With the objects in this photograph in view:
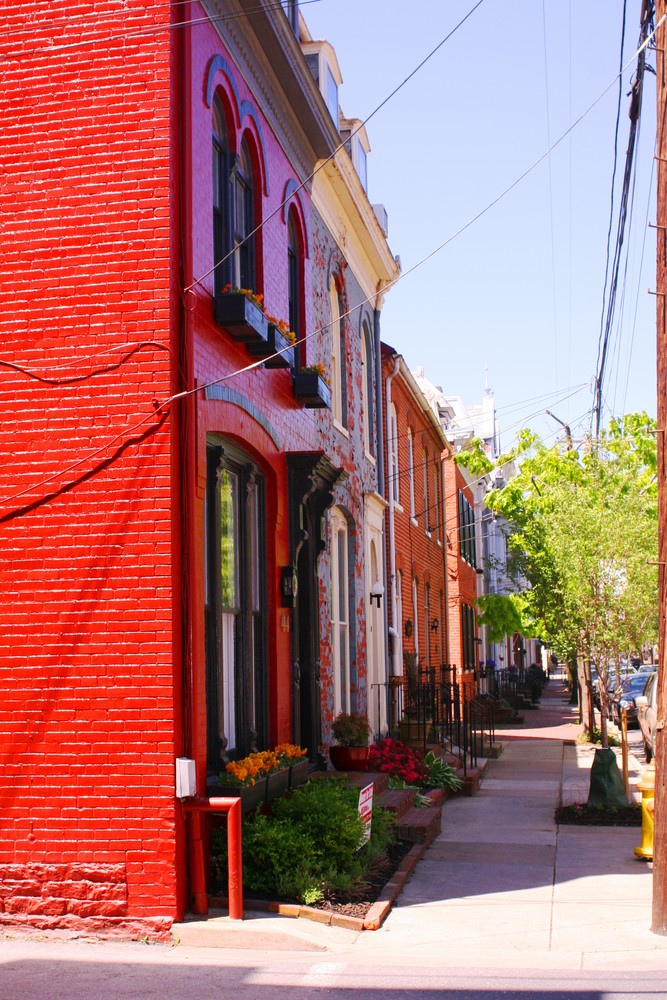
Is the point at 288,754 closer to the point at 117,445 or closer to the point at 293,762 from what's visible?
the point at 293,762

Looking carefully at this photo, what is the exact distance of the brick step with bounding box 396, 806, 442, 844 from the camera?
11586 mm

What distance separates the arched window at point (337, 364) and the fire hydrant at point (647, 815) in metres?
6.55

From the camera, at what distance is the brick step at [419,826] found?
11586 millimetres

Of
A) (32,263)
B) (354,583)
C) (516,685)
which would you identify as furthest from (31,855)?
(516,685)

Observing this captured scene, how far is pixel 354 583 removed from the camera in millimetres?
16141

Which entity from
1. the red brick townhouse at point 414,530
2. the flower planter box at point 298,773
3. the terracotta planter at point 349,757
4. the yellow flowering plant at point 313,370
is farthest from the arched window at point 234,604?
the red brick townhouse at point 414,530

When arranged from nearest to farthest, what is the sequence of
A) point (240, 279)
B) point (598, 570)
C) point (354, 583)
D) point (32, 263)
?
point (32, 263) → point (240, 279) → point (354, 583) → point (598, 570)

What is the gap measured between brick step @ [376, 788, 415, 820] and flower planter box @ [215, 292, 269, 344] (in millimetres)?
5049

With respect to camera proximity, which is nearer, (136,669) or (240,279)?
(136,669)

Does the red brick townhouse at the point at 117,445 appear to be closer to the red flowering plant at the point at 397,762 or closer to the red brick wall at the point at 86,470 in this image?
the red brick wall at the point at 86,470

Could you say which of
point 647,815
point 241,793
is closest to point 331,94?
point 647,815

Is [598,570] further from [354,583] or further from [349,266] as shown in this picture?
[349,266]

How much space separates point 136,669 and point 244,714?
2.43 meters

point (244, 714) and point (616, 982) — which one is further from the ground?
point (244, 714)
